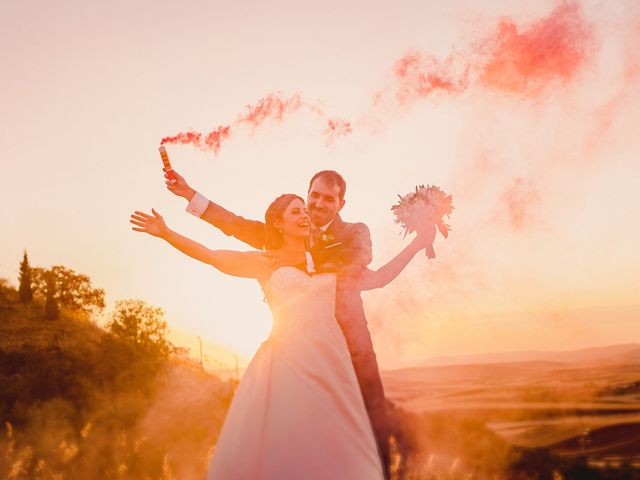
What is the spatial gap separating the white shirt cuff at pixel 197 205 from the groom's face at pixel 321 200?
1716mm

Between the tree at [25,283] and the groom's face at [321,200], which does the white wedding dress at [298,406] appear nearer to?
the groom's face at [321,200]

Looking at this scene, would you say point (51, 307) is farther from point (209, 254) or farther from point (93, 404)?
point (209, 254)

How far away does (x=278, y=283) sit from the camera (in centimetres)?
611

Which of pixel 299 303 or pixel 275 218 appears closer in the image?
pixel 299 303

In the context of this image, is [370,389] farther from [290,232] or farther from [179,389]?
[179,389]

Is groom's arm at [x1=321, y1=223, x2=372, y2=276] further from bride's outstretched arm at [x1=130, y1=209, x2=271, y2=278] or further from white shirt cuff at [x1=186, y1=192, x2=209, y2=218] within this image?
white shirt cuff at [x1=186, y1=192, x2=209, y2=218]

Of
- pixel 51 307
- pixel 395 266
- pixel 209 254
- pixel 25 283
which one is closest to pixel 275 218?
pixel 209 254

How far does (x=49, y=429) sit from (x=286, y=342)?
19.4m

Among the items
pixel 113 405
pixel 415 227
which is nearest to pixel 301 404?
pixel 415 227

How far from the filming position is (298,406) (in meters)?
5.50

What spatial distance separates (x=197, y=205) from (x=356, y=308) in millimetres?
2561

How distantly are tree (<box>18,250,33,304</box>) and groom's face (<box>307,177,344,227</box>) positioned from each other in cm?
4517

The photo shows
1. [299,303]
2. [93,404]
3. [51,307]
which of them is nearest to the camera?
[299,303]

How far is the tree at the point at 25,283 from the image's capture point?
47.0 m
